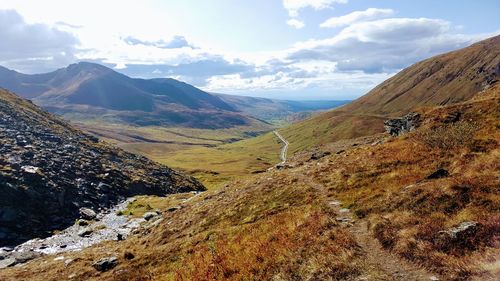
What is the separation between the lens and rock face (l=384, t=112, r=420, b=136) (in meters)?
51.9

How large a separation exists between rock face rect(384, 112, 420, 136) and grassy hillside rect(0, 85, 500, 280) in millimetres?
6967

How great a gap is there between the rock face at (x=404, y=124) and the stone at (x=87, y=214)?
4988 cm

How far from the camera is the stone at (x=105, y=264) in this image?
91.6ft

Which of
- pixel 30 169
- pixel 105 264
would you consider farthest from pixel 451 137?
pixel 30 169

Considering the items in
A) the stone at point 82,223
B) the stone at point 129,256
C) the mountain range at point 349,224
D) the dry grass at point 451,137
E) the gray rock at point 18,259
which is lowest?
the stone at point 82,223

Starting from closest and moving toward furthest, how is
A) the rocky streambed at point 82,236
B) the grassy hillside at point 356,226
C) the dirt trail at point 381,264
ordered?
1. the dirt trail at point 381,264
2. the grassy hillside at point 356,226
3. the rocky streambed at point 82,236

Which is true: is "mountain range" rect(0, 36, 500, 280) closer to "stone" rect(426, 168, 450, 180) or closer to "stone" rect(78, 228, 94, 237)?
"stone" rect(426, 168, 450, 180)

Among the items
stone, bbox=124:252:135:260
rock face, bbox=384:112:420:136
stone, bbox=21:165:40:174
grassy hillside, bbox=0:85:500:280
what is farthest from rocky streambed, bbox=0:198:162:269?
rock face, bbox=384:112:420:136

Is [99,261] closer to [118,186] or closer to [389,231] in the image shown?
[389,231]

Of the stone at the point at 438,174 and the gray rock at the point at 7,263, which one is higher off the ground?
the stone at the point at 438,174

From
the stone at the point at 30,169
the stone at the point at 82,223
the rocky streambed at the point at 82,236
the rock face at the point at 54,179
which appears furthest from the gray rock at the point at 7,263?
the stone at the point at 30,169

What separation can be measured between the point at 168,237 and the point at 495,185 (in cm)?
2611

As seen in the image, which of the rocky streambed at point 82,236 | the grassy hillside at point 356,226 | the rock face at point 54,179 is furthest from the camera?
the rock face at point 54,179

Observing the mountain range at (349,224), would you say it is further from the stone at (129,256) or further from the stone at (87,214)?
the stone at (87,214)
